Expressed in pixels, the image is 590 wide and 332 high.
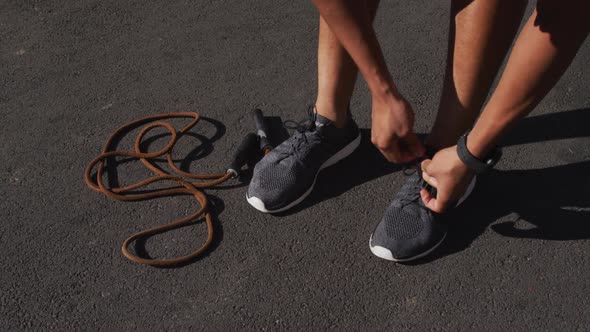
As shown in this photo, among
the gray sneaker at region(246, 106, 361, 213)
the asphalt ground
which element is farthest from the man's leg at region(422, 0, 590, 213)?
the gray sneaker at region(246, 106, 361, 213)

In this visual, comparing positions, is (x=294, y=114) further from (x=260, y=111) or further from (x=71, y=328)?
(x=71, y=328)

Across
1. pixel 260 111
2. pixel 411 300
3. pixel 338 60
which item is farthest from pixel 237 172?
pixel 411 300

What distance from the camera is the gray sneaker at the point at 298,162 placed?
2.43 meters

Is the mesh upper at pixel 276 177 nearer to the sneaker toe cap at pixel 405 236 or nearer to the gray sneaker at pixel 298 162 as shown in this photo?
the gray sneaker at pixel 298 162

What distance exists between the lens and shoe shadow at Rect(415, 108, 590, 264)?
2.36 metres

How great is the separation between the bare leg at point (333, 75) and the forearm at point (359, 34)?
20.1 inches

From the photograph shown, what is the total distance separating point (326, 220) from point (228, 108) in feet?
2.23

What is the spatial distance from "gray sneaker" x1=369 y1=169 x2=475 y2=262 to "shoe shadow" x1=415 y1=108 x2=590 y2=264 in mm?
50

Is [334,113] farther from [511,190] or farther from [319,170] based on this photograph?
[511,190]

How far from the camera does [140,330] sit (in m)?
2.13

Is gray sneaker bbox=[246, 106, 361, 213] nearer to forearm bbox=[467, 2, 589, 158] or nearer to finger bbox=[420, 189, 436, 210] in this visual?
finger bbox=[420, 189, 436, 210]

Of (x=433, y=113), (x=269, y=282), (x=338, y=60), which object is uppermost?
(x=338, y=60)

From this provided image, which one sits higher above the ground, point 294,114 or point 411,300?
point 294,114

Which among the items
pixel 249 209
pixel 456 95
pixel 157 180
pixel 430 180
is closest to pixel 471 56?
pixel 456 95
